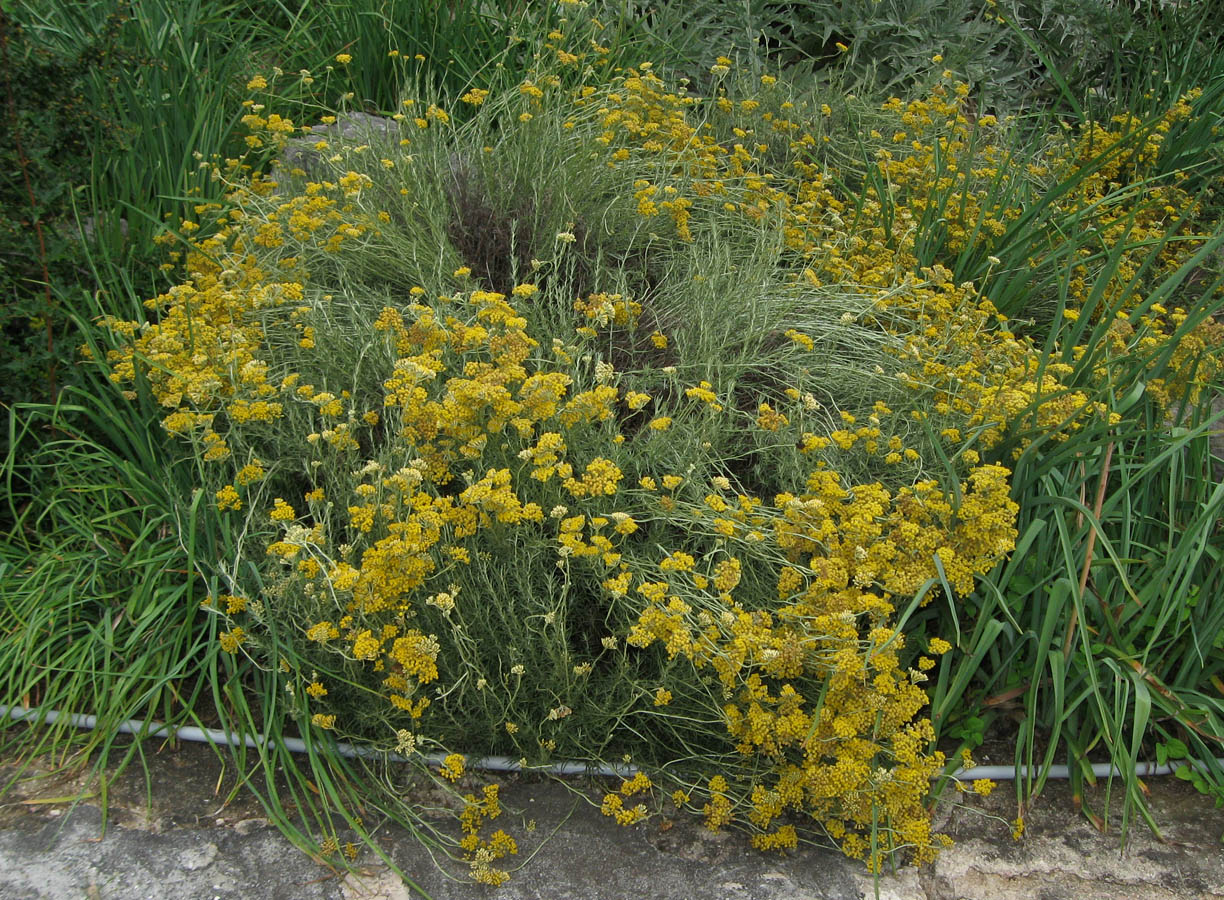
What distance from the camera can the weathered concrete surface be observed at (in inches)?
92.4

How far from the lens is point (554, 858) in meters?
2.46

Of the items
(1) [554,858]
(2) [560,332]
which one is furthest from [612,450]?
(1) [554,858]

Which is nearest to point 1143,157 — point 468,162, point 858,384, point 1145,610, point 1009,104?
point 1009,104

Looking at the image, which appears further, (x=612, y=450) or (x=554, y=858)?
(x=612, y=450)

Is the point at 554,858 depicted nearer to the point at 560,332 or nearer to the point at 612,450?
the point at 612,450

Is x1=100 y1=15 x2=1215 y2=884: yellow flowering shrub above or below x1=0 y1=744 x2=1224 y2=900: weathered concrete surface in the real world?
above

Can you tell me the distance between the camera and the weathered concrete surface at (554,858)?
2.35 m

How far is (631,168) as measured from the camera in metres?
4.05

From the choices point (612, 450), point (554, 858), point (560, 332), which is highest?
point (560, 332)

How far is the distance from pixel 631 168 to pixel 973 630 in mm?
2151

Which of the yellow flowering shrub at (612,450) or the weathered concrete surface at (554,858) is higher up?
the yellow flowering shrub at (612,450)

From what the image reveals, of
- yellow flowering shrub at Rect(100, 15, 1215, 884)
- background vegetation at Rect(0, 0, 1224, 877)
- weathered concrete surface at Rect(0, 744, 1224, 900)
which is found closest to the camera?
weathered concrete surface at Rect(0, 744, 1224, 900)

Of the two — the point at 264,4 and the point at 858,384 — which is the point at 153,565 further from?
the point at 264,4

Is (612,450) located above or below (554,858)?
above
